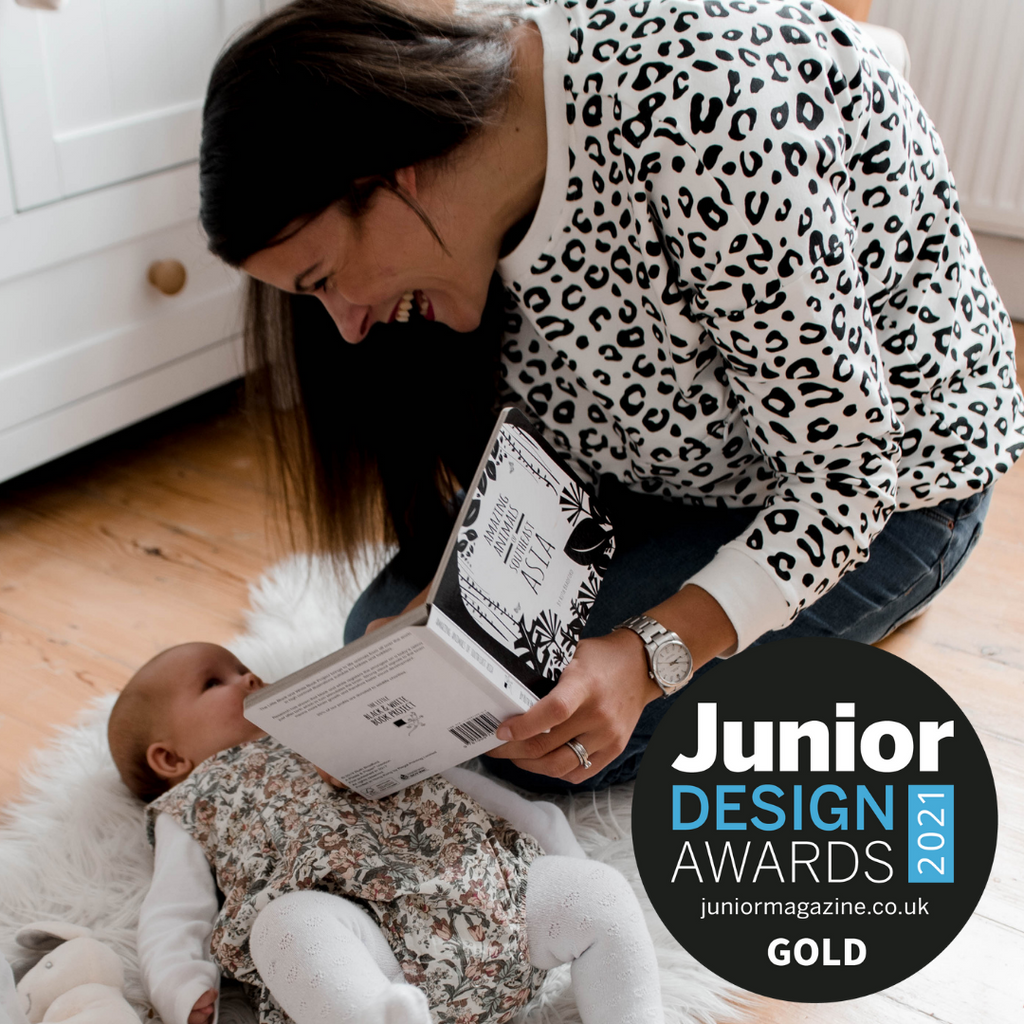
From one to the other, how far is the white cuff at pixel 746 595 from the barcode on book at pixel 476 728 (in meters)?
0.21

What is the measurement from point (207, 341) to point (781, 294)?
1.16m

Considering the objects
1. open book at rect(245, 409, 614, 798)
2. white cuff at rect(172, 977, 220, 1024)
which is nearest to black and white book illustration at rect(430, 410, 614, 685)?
open book at rect(245, 409, 614, 798)

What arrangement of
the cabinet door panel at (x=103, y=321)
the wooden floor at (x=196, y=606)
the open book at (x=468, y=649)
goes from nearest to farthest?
the open book at (x=468, y=649) < the wooden floor at (x=196, y=606) < the cabinet door panel at (x=103, y=321)

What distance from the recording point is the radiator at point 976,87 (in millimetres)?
2051

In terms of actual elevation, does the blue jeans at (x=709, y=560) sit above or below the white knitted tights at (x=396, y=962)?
above

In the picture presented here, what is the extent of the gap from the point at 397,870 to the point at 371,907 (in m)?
0.03

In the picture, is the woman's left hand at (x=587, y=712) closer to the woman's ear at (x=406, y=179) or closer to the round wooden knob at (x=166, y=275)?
the woman's ear at (x=406, y=179)

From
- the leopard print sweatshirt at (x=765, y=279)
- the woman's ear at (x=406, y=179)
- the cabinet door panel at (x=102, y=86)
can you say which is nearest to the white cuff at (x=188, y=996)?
the leopard print sweatshirt at (x=765, y=279)

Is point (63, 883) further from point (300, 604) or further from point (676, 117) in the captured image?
point (676, 117)

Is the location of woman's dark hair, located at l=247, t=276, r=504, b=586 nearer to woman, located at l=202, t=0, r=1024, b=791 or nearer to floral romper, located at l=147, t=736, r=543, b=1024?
woman, located at l=202, t=0, r=1024, b=791

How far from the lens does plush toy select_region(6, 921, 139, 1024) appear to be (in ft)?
2.80

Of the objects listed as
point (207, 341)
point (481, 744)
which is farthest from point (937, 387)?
point (207, 341)

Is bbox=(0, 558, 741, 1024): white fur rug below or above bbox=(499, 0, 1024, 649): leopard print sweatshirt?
below

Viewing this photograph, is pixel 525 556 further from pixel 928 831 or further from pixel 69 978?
pixel 69 978
